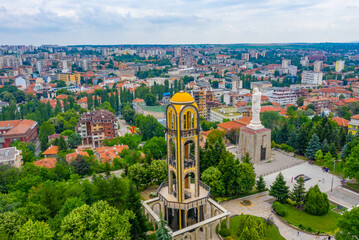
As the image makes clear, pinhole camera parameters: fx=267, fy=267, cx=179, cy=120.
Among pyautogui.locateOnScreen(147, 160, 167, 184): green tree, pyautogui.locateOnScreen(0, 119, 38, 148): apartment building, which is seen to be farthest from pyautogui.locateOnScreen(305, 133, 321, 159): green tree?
pyautogui.locateOnScreen(0, 119, 38, 148): apartment building

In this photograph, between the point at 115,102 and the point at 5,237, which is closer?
the point at 5,237

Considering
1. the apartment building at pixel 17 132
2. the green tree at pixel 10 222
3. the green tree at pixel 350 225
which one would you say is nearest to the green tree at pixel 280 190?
the green tree at pixel 350 225

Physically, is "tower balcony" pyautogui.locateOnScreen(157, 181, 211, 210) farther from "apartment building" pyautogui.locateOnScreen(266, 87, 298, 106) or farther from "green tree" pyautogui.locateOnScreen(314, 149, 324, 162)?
"apartment building" pyautogui.locateOnScreen(266, 87, 298, 106)

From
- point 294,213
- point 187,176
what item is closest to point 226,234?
point 187,176

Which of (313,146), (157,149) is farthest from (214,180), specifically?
(313,146)

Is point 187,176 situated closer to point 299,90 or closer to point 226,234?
point 226,234

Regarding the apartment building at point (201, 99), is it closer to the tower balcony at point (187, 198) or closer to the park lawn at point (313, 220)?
the park lawn at point (313, 220)
